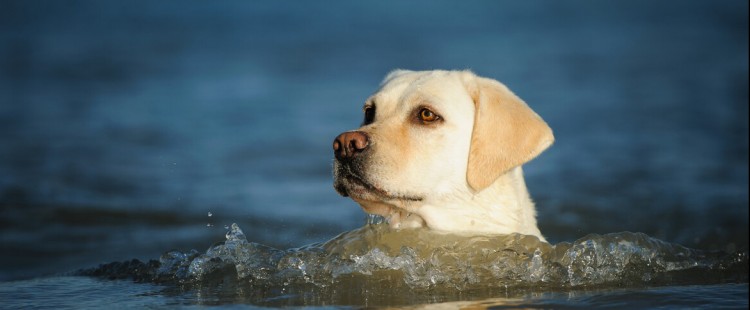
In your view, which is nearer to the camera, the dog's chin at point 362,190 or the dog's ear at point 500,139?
the dog's chin at point 362,190

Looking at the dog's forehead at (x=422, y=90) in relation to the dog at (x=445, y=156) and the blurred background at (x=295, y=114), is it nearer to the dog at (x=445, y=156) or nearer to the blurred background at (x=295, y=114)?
the dog at (x=445, y=156)

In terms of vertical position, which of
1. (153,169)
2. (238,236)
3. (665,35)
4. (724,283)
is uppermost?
(665,35)

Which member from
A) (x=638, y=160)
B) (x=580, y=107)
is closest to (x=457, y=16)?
(x=580, y=107)

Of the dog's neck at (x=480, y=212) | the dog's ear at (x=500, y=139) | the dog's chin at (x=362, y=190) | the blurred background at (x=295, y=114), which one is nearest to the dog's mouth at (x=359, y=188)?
the dog's chin at (x=362, y=190)

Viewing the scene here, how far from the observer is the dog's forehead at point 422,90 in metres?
6.34

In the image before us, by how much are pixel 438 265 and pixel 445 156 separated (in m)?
0.74

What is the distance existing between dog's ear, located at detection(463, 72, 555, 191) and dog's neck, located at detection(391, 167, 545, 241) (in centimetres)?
16

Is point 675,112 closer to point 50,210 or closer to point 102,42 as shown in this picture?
point 50,210

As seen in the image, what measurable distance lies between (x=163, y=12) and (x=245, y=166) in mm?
21566

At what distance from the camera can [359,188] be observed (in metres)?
6.04

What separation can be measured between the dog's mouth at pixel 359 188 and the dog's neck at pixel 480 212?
23cm

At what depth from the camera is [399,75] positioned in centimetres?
692

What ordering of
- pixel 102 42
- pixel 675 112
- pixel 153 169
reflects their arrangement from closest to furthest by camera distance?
pixel 153 169 → pixel 675 112 → pixel 102 42

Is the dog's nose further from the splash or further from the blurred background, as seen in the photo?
the blurred background
